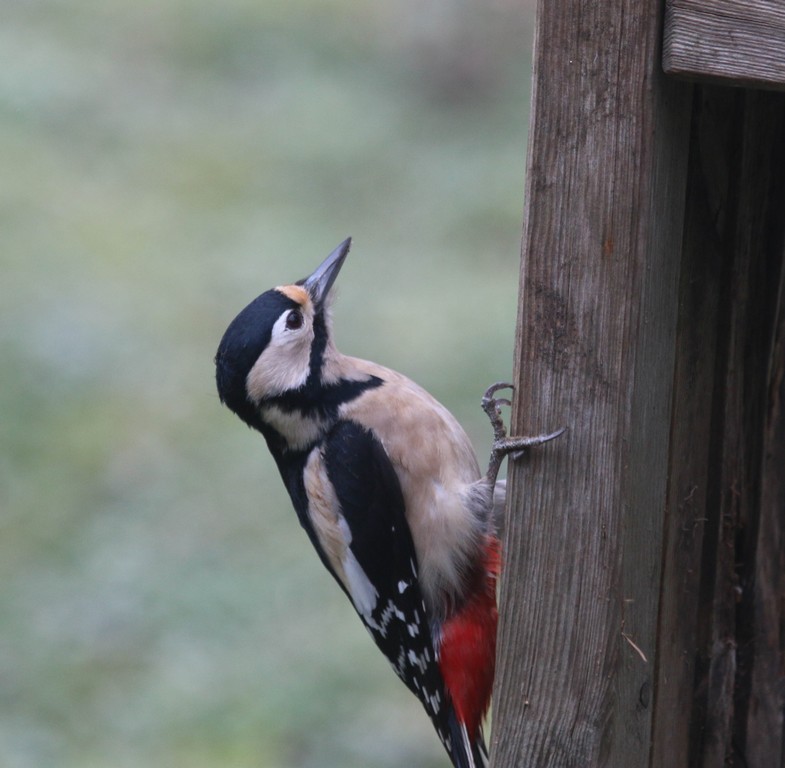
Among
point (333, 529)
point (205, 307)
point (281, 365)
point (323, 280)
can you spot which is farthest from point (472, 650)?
point (205, 307)

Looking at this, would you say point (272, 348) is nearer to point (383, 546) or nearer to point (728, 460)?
point (383, 546)

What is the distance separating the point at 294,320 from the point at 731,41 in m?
1.66

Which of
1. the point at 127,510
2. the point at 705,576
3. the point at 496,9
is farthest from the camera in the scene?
the point at 496,9

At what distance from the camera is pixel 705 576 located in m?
2.60

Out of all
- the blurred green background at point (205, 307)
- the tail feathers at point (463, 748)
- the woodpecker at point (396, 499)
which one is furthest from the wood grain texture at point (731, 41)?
the blurred green background at point (205, 307)

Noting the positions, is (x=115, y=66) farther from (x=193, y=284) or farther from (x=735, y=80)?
(x=735, y=80)

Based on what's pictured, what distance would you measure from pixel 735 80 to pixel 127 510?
4486mm

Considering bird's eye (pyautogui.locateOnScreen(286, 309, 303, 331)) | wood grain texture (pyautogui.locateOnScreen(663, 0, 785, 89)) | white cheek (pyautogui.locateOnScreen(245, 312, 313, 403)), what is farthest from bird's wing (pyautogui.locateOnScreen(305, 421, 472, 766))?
wood grain texture (pyautogui.locateOnScreen(663, 0, 785, 89))

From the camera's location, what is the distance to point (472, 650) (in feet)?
10.4

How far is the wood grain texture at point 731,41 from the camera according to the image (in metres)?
1.98

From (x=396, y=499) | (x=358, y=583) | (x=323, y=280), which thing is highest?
(x=323, y=280)

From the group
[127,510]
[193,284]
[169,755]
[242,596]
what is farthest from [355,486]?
[193,284]

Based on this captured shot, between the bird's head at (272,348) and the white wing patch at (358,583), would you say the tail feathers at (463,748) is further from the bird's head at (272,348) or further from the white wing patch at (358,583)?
the bird's head at (272,348)

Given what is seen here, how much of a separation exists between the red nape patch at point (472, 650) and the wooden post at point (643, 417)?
669 mm
